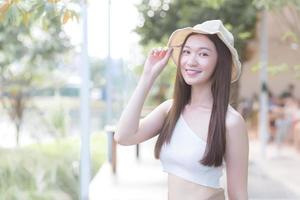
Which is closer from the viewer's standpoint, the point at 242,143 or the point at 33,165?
the point at 242,143

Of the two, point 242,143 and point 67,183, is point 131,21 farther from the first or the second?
point 242,143

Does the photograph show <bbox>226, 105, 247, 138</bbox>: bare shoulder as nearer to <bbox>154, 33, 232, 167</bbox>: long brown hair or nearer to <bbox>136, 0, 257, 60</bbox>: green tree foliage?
<bbox>154, 33, 232, 167</bbox>: long brown hair

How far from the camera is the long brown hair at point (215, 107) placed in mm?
1655

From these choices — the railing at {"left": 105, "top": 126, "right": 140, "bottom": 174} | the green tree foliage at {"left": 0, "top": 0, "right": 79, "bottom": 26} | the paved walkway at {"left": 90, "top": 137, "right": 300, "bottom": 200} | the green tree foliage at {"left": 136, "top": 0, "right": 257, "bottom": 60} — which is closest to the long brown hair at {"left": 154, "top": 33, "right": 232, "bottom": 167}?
the green tree foliage at {"left": 0, "top": 0, "right": 79, "bottom": 26}

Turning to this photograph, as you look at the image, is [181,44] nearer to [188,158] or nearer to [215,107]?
[215,107]

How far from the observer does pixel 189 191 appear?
169 centimetres

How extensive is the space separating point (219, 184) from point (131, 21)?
870 centimetres

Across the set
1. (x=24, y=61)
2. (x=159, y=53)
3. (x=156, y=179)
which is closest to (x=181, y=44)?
(x=159, y=53)

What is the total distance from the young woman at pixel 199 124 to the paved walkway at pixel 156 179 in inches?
164

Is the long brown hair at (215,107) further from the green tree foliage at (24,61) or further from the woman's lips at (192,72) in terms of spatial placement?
the green tree foliage at (24,61)

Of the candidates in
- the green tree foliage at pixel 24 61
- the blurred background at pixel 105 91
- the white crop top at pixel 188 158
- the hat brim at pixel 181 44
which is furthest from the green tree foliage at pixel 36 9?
the green tree foliage at pixel 24 61

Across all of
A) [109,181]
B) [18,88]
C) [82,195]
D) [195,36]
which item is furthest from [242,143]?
[18,88]

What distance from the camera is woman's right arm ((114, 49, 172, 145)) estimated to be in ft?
5.54

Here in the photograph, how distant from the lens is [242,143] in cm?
170
